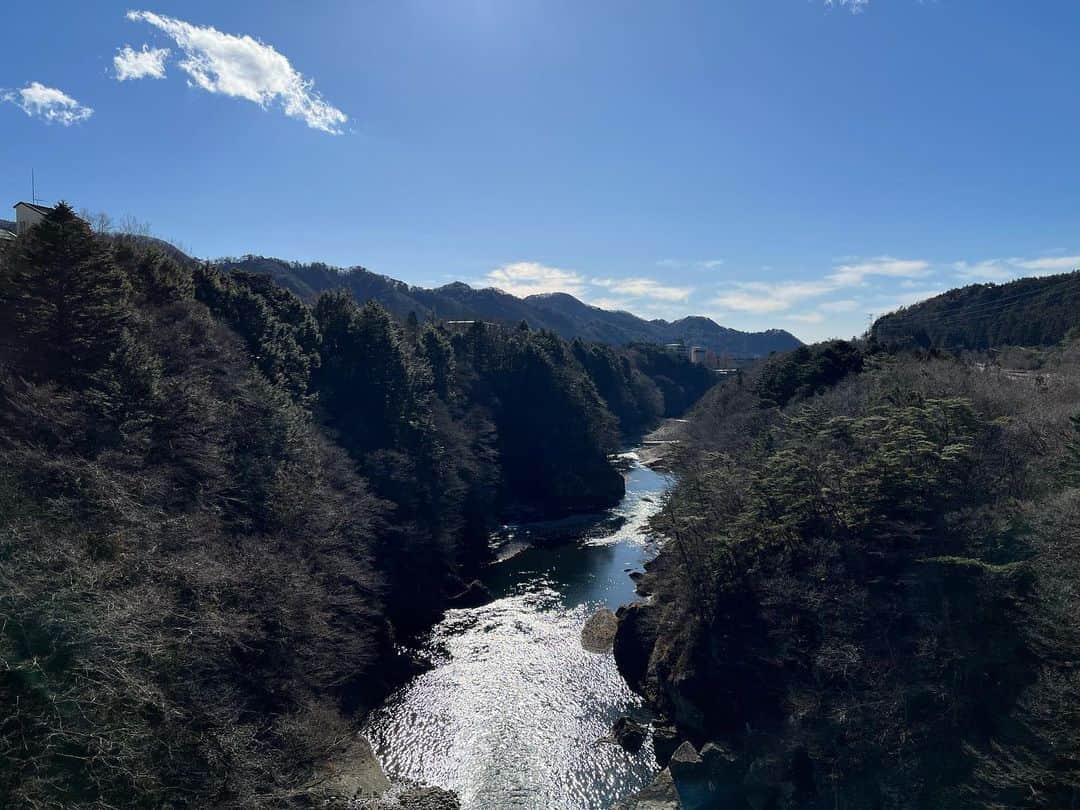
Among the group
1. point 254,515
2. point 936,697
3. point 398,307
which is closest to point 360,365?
point 254,515

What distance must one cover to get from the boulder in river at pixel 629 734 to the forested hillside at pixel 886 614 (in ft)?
5.05

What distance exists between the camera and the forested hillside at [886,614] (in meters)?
14.0

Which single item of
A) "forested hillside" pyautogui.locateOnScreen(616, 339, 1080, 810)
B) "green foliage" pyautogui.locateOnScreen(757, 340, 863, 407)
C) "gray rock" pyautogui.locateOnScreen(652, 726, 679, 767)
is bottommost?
"gray rock" pyautogui.locateOnScreen(652, 726, 679, 767)

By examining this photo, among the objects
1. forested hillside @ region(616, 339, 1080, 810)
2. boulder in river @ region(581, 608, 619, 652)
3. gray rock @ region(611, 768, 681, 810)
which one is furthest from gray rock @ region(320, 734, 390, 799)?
boulder in river @ region(581, 608, 619, 652)

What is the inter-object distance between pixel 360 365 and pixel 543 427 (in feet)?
81.2

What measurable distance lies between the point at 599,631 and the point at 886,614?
14.8 m

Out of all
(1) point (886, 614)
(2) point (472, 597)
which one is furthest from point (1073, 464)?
(2) point (472, 597)

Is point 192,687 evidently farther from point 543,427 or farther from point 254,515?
point 543,427

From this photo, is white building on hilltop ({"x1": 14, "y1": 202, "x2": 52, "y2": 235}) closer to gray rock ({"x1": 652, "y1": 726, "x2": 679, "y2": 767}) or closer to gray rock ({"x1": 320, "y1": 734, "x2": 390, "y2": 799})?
gray rock ({"x1": 320, "y1": 734, "x2": 390, "y2": 799})

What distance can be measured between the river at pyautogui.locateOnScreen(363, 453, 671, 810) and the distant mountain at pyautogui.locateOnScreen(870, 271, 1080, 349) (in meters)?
37.0

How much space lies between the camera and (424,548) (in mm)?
34781

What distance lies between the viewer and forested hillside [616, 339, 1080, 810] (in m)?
14.0

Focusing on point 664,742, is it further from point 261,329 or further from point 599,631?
point 261,329

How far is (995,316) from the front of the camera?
57875 mm
